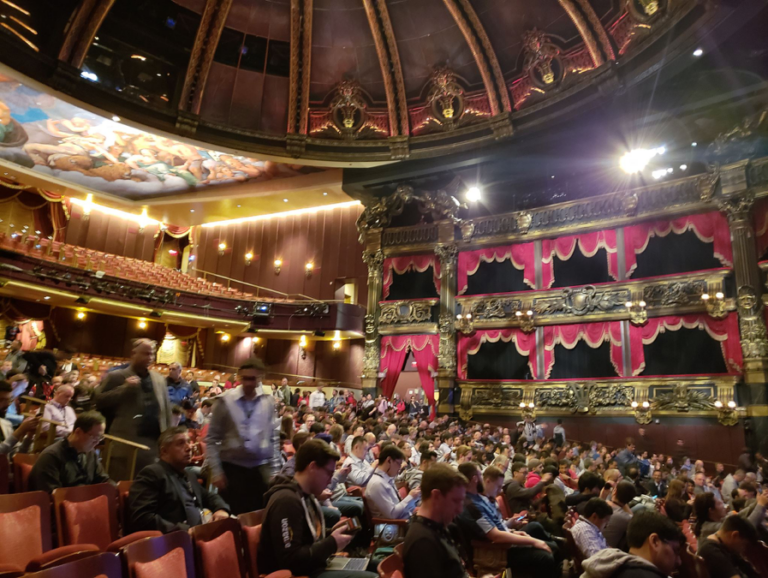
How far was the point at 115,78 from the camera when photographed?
1515 cm

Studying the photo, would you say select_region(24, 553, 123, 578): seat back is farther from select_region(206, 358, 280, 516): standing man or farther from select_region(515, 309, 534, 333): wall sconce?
select_region(515, 309, 534, 333): wall sconce

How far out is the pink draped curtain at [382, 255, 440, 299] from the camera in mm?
Answer: 16453

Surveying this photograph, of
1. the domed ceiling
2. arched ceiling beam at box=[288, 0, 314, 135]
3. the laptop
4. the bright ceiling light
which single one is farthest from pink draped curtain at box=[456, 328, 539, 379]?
the laptop

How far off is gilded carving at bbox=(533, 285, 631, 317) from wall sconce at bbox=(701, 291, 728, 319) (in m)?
1.72

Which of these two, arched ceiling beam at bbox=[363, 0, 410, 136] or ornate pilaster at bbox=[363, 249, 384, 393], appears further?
ornate pilaster at bbox=[363, 249, 384, 393]

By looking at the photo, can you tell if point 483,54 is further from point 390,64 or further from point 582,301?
point 582,301

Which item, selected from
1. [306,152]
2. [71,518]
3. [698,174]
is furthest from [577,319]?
[71,518]

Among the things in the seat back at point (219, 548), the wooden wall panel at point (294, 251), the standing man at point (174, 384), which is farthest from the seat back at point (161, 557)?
the wooden wall panel at point (294, 251)

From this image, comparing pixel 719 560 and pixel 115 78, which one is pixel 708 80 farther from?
pixel 115 78

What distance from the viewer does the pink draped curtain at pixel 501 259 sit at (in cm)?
1509

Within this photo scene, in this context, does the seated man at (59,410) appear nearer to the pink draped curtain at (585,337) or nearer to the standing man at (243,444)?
the standing man at (243,444)

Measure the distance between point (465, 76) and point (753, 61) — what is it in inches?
285

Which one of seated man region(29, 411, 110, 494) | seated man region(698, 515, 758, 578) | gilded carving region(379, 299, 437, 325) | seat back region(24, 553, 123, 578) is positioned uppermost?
gilded carving region(379, 299, 437, 325)

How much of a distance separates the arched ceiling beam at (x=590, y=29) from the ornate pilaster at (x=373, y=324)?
26.7ft
